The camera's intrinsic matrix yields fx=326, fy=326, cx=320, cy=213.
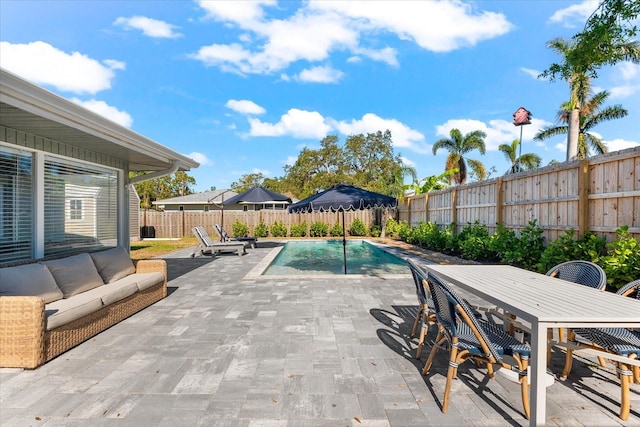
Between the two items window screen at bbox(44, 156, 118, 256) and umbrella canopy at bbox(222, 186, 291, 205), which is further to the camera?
umbrella canopy at bbox(222, 186, 291, 205)

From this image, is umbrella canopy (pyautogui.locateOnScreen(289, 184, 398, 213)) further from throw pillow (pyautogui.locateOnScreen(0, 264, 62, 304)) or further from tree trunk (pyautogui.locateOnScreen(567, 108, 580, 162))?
tree trunk (pyautogui.locateOnScreen(567, 108, 580, 162))

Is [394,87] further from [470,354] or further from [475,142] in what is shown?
[470,354]

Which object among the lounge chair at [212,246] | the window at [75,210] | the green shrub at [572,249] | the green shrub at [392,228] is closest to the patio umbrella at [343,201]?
the green shrub at [572,249]

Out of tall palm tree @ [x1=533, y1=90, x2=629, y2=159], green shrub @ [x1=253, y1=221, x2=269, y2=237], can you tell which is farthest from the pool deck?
tall palm tree @ [x1=533, y1=90, x2=629, y2=159]

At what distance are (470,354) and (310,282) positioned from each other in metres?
4.68

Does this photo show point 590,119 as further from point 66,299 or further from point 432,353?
point 66,299

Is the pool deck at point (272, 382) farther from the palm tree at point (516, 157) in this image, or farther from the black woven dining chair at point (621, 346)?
the palm tree at point (516, 157)

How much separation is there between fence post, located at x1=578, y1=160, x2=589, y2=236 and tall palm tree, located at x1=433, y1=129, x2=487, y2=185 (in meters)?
21.1

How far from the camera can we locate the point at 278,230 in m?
19.9

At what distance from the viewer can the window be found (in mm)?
6161

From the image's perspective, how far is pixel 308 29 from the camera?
12.2m

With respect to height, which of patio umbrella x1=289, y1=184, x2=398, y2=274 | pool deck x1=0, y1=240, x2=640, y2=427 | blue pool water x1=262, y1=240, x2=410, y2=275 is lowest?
blue pool water x1=262, y1=240, x2=410, y2=275

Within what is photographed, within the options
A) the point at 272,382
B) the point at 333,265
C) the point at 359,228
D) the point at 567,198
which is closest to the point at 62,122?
the point at 272,382

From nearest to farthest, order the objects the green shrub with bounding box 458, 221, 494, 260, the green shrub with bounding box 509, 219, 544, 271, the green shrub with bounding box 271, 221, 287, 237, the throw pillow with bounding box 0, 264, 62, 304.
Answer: the throw pillow with bounding box 0, 264, 62, 304, the green shrub with bounding box 509, 219, 544, 271, the green shrub with bounding box 458, 221, 494, 260, the green shrub with bounding box 271, 221, 287, 237
